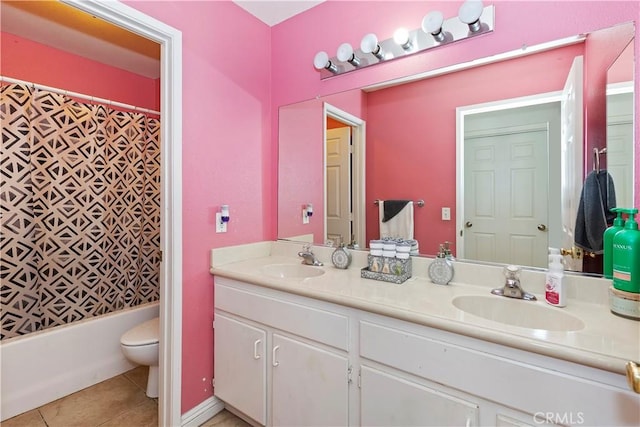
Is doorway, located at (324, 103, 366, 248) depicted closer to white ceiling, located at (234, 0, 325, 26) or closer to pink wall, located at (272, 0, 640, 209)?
pink wall, located at (272, 0, 640, 209)

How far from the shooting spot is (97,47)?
→ 236 cm

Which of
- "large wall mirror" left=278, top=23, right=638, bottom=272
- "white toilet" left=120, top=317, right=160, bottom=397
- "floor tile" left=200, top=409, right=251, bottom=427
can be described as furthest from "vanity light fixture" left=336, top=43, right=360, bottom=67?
"floor tile" left=200, top=409, right=251, bottom=427

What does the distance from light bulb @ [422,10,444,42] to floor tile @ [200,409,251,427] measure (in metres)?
2.20

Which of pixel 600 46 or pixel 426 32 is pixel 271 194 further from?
pixel 600 46

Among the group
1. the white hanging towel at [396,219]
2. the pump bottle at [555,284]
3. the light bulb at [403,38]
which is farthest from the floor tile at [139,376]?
the light bulb at [403,38]

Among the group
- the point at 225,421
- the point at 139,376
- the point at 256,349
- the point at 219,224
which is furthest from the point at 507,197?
the point at 139,376

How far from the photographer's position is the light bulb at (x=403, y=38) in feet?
4.84

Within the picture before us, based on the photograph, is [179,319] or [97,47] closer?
[179,319]

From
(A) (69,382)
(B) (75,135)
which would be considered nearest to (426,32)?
(B) (75,135)

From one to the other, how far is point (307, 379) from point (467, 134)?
4.38 ft

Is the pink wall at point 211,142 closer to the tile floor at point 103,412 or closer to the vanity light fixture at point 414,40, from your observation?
the tile floor at point 103,412

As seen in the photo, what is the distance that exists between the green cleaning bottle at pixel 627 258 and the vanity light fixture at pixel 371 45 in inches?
49.2

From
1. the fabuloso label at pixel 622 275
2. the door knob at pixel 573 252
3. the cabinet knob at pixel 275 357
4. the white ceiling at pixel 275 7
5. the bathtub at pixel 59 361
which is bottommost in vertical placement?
the bathtub at pixel 59 361

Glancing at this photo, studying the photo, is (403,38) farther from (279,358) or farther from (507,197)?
(279,358)
